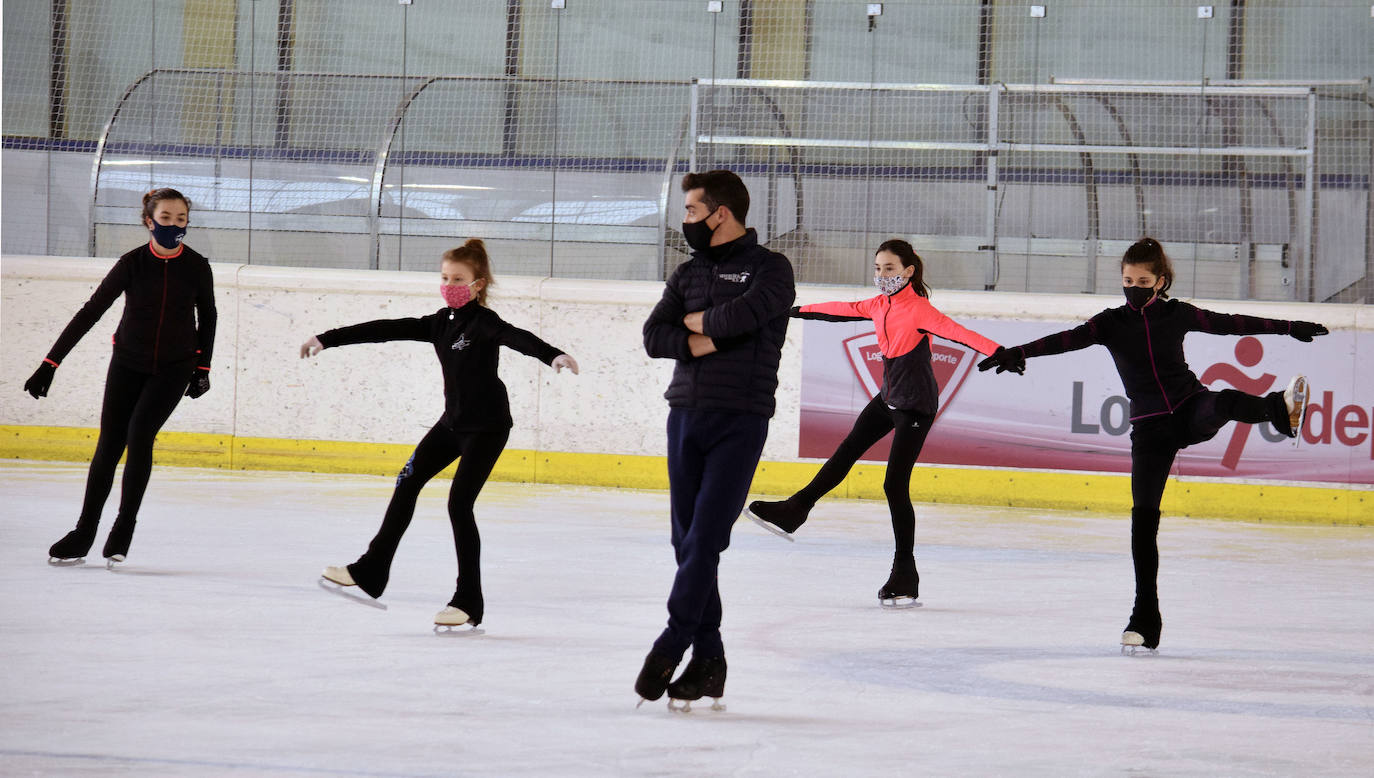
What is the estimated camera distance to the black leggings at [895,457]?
6.47 m

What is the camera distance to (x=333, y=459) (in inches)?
457

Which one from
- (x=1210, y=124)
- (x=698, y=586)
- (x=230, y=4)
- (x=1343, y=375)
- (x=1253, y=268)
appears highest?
(x=230, y=4)

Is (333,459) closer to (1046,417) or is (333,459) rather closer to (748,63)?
(748,63)

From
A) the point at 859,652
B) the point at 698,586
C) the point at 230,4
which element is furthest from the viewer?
the point at 230,4

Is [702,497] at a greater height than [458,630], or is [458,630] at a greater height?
[702,497]

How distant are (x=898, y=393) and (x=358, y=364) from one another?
5967 mm

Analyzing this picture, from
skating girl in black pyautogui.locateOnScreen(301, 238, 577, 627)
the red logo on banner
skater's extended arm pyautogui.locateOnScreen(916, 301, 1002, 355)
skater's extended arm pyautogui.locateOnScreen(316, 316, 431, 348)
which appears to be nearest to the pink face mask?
skating girl in black pyautogui.locateOnScreen(301, 238, 577, 627)

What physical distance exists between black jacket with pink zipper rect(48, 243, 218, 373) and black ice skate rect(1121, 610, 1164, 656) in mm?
3921

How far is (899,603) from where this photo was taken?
→ 629cm

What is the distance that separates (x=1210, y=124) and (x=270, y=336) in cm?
695

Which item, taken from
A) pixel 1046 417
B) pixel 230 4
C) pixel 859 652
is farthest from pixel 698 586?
pixel 230 4

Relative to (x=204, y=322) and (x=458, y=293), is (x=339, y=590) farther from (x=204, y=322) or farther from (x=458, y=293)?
(x=204, y=322)

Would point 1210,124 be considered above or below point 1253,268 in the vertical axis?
above

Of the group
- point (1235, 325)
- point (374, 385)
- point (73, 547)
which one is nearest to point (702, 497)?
point (1235, 325)
